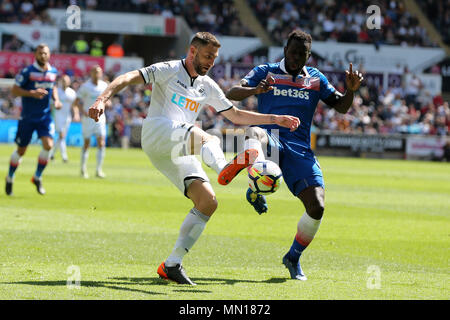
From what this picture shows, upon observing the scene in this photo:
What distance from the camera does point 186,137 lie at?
284 inches

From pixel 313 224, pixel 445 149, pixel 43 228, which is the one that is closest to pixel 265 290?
pixel 313 224

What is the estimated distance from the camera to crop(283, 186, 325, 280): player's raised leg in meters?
7.93

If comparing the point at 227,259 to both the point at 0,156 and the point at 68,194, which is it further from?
the point at 0,156

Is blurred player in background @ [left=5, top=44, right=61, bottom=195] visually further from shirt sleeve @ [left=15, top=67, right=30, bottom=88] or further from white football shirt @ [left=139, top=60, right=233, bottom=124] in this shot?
white football shirt @ [left=139, top=60, right=233, bottom=124]

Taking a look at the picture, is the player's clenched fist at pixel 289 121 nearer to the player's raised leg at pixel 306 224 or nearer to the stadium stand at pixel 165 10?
the player's raised leg at pixel 306 224

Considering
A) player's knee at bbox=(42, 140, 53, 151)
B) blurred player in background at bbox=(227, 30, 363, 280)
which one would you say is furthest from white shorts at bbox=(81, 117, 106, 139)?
blurred player in background at bbox=(227, 30, 363, 280)

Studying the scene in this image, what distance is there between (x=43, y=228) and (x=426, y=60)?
3731cm

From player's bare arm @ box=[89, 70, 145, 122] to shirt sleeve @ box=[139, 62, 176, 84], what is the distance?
8cm

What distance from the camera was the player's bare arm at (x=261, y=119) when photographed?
24.3 feet

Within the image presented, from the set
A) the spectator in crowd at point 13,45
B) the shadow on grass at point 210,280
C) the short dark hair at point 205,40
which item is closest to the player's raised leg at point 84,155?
the shadow on grass at point 210,280

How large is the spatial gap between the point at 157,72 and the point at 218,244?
11.3 ft

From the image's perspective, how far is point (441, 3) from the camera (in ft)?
161

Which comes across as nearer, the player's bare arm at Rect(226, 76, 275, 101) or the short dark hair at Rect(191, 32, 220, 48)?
the short dark hair at Rect(191, 32, 220, 48)

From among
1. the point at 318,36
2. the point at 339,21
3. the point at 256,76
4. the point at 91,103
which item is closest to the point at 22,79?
the point at 91,103
